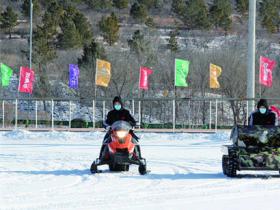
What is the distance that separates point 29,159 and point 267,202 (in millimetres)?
11352

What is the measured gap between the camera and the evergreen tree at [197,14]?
3740 inches

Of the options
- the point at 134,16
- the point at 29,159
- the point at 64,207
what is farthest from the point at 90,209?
the point at 134,16

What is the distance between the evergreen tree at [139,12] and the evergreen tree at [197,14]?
214 inches

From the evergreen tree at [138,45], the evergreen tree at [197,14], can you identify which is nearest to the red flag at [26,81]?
the evergreen tree at [138,45]

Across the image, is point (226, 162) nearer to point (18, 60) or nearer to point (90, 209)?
point (90, 209)

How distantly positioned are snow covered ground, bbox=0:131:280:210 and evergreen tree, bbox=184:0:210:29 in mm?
72719

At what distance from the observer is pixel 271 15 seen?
323 feet

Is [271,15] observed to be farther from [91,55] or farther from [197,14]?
[91,55]

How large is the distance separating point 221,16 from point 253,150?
81.2 m

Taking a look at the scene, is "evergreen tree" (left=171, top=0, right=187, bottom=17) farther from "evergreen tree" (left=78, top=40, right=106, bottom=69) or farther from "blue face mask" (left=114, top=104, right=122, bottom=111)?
"blue face mask" (left=114, top=104, right=122, bottom=111)

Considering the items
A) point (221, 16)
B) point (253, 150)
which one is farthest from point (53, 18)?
point (253, 150)

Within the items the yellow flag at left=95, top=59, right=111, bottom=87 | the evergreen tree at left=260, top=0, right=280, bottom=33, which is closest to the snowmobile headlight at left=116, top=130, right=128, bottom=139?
the yellow flag at left=95, top=59, right=111, bottom=87

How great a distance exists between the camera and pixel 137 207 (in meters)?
10.4

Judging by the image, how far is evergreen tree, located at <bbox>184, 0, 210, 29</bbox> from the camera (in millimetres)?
95000
